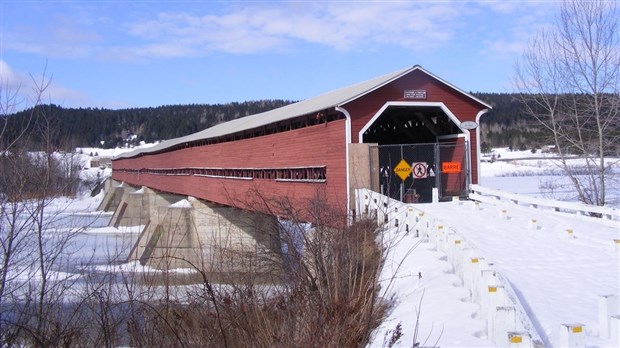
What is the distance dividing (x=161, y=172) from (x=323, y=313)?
34.7m

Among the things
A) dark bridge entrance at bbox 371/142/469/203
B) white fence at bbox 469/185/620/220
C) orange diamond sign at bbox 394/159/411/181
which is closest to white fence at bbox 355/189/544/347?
orange diamond sign at bbox 394/159/411/181

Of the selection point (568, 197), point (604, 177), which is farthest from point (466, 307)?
point (568, 197)

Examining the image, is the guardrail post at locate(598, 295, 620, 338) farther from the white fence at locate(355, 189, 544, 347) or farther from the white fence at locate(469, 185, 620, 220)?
the white fence at locate(469, 185, 620, 220)

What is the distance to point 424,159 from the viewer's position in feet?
55.1

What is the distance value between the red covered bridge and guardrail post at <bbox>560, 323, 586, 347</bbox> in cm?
726

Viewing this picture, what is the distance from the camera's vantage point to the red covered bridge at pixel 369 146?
14.3 m

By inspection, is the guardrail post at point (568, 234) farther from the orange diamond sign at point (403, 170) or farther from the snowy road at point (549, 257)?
the orange diamond sign at point (403, 170)

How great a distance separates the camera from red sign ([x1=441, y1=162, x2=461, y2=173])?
16.1 meters

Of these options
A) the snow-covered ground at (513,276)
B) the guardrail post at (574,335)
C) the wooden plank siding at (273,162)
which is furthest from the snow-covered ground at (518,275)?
the wooden plank siding at (273,162)

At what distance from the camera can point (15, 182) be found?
8219mm

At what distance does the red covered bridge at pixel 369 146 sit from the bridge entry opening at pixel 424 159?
26mm

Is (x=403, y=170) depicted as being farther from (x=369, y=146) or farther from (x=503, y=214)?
(x=503, y=214)

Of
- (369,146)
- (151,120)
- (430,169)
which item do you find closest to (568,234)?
(369,146)

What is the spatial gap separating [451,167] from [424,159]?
87cm
